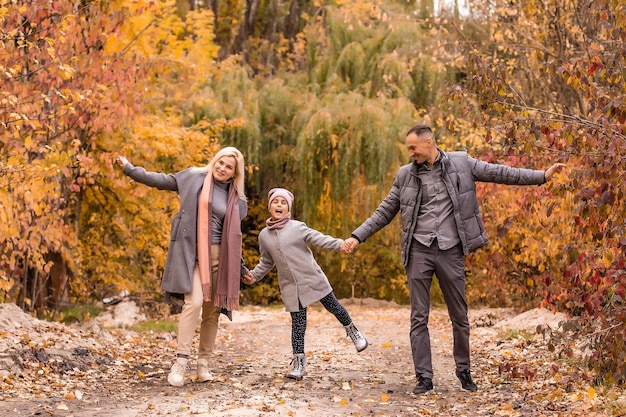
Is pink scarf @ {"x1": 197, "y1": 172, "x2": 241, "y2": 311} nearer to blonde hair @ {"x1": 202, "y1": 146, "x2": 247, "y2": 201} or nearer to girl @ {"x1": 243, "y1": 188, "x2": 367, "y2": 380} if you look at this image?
blonde hair @ {"x1": 202, "y1": 146, "x2": 247, "y2": 201}

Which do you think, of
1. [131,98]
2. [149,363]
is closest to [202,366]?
[149,363]

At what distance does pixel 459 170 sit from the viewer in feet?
20.8

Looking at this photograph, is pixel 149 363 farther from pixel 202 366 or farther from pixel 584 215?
pixel 584 215

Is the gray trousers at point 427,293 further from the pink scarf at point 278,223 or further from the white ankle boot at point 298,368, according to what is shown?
the pink scarf at point 278,223

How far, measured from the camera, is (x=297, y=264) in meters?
6.97

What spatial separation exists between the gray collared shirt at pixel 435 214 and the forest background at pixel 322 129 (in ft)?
1.24

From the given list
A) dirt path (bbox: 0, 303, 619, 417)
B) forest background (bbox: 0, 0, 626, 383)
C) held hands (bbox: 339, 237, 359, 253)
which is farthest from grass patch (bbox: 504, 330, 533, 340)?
held hands (bbox: 339, 237, 359, 253)

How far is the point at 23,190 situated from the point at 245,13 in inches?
670

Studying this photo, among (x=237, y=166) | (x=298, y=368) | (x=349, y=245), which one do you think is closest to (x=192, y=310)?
(x=298, y=368)

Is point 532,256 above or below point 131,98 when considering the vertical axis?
below

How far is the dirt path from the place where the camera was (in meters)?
5.70

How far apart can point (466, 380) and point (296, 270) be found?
1604mm

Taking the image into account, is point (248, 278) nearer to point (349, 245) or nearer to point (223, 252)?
point (223, 252)

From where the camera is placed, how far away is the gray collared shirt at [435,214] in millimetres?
6203
